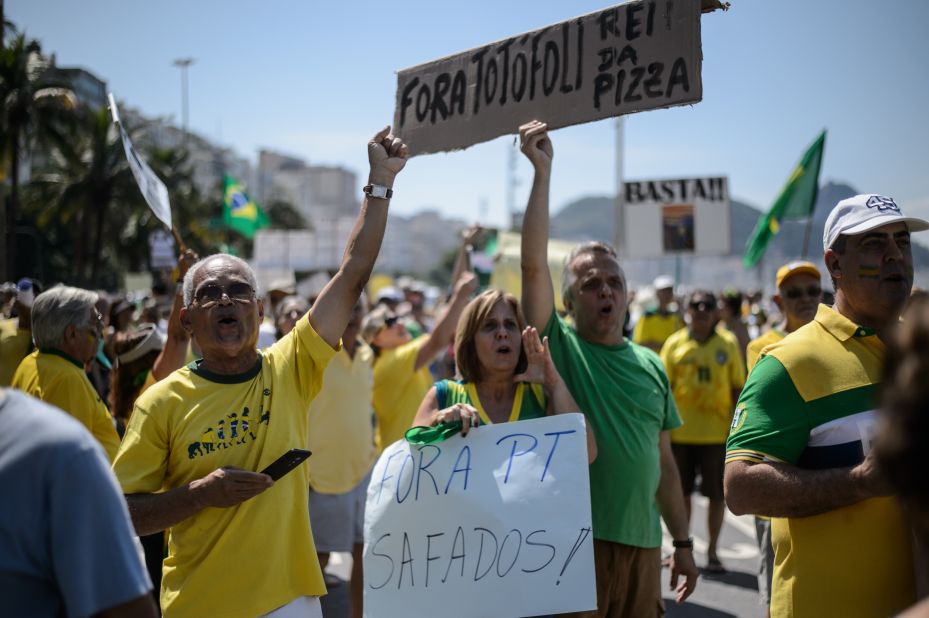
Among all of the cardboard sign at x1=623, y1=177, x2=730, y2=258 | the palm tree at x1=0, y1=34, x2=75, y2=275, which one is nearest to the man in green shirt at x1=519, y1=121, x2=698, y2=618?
the cardboard sign at x1=623, y1=177, x2=730, y2=258

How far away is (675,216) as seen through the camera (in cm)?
1270

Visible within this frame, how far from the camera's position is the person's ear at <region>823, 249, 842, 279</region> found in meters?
2.57

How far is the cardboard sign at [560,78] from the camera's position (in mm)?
3008

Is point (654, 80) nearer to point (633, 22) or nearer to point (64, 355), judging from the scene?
point (633, 22)

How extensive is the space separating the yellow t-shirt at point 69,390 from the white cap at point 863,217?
331 centimetres

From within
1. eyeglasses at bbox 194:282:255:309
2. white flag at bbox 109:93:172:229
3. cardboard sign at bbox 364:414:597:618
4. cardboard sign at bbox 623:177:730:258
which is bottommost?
cardboard sign at bbox 364:414:597:618

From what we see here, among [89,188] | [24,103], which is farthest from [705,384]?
[89,188]

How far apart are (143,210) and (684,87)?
3692 centimetres

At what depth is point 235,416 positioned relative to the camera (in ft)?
8.93

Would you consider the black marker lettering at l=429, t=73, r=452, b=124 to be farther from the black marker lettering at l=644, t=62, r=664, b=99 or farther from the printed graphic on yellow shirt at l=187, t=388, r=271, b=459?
the printed graphic on yellow shirt at l=187, t=388, r=271, b=459

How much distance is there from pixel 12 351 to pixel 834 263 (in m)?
5.28

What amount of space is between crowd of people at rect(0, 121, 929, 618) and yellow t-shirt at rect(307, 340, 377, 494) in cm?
114

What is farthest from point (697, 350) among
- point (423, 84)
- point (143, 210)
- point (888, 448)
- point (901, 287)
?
point (143, 210)

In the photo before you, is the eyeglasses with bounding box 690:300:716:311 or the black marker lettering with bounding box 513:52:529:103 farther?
the eyeglasses with bounding box 690:300:716:311
